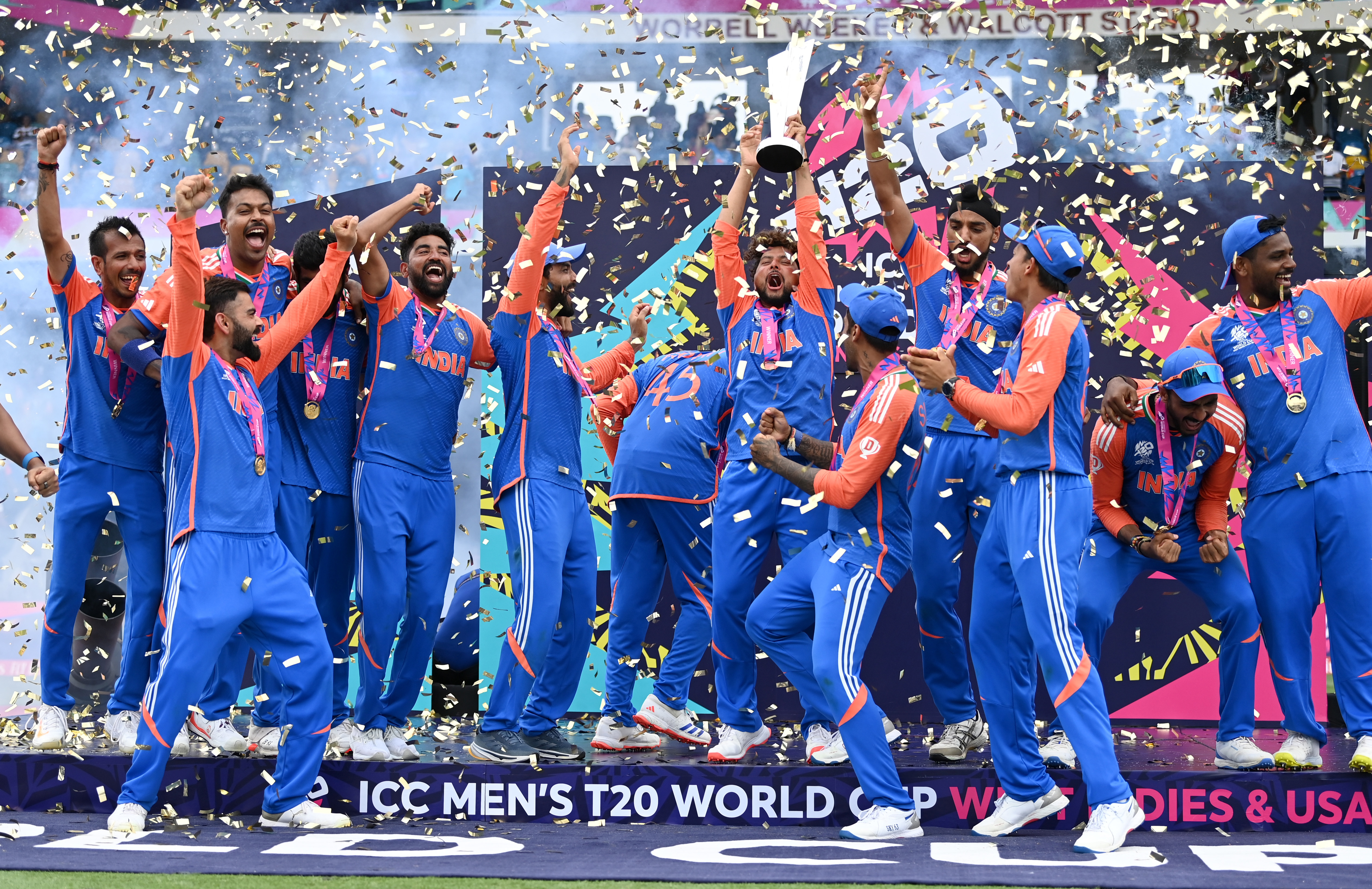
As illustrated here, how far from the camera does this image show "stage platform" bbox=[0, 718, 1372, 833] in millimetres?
4887

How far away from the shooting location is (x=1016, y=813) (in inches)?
185

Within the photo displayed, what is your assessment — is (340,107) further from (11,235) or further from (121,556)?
(121,556)

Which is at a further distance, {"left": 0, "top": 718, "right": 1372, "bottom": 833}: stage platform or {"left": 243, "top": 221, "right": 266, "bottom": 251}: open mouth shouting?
{"left": 243, "top": 221, "right": 266, "bottom": 251}: open mouth shouting

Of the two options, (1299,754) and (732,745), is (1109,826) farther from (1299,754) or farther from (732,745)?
(732,745)

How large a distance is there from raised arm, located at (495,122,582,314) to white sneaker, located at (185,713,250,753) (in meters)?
2.32

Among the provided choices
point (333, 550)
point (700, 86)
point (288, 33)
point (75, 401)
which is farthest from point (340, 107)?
point (333, 550)

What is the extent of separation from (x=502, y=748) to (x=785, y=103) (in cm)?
333

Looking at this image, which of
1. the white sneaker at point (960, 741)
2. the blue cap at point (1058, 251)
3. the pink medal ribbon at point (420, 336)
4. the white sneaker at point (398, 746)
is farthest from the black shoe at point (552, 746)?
the blue cap at point (1058, 251)

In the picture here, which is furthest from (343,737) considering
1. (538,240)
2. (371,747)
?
(538,240)

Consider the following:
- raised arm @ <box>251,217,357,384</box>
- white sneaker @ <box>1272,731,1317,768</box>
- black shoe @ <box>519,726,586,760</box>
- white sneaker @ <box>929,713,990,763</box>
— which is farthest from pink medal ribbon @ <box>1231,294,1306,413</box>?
raised arm @ <box>251,217,357,384</box>

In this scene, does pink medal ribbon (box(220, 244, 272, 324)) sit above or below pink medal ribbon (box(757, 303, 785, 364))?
above

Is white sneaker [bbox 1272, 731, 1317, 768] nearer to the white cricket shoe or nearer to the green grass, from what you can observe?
the white cricket shoe

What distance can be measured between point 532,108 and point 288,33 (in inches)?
65.1

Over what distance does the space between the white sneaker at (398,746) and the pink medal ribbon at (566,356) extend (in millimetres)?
1846
